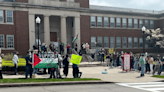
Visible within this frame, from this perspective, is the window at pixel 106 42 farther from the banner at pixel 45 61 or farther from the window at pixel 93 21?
the banner at pixel 45 61

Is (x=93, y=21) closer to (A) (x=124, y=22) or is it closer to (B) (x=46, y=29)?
(A) (x=124, y=22)

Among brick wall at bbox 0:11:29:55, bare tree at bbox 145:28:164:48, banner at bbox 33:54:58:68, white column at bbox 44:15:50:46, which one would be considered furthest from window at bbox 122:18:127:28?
banner at bbox 33:54:58:68

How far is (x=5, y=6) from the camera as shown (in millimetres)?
29703

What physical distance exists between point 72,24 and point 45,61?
22646mm

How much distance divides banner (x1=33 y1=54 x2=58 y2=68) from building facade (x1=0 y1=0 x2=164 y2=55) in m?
18.1

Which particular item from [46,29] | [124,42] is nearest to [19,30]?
[46,29]

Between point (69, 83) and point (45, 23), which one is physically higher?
point (45, 23)

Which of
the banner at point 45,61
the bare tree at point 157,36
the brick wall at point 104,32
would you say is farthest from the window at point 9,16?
the bare tree at point 157,36

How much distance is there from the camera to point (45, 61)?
44.1 feet

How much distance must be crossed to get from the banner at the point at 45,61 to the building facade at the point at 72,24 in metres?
18.1

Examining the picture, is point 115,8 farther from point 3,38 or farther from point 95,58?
point 3,38

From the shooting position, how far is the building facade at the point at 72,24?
30281 millimetres

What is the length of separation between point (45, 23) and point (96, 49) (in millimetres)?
9344

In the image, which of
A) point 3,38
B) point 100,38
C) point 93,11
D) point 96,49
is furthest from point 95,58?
point 3,38
